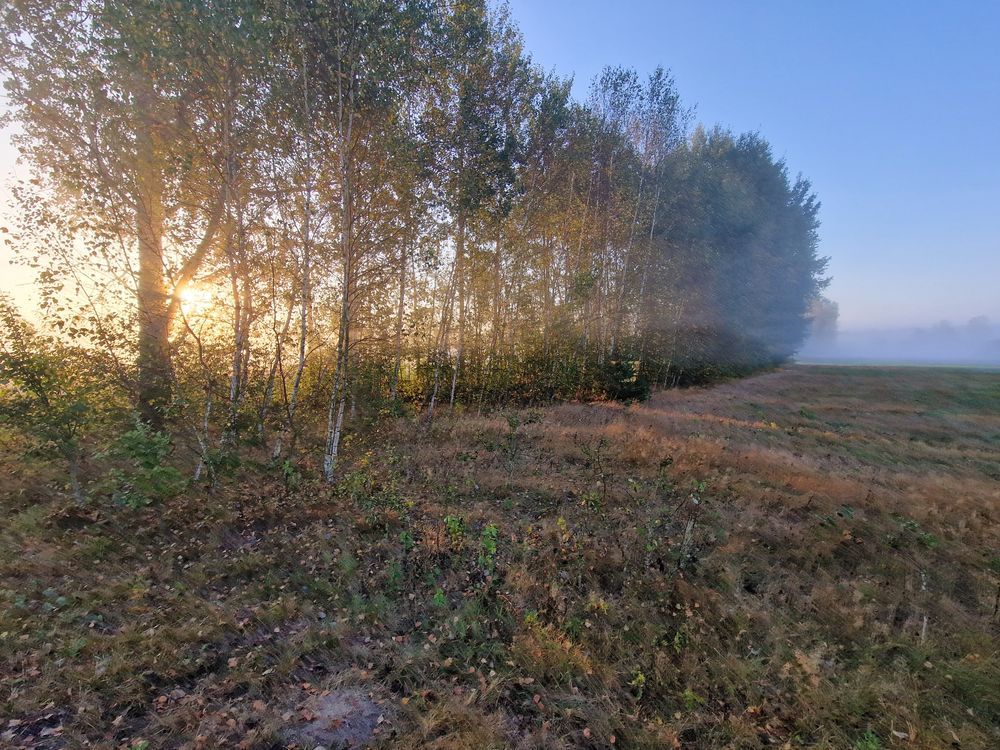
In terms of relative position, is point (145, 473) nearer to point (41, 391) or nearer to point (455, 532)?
point (41, 391)

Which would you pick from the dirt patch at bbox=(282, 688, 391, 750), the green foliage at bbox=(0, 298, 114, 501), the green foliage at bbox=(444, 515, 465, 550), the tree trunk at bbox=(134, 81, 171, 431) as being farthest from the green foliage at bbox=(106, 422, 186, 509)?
the dirt patch at bbox=(282, 688, 391, 750)

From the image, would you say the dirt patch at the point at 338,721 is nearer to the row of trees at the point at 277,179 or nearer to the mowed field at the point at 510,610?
the mowed field at the point at 510,610

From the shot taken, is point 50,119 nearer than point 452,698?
No

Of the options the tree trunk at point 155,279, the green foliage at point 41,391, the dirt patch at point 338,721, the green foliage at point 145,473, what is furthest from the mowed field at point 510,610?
the tree trunk at point 155,279

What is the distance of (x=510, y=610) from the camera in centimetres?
448

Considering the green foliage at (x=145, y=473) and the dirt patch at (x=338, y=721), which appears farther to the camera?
the green foliage at (x=145, y=473)

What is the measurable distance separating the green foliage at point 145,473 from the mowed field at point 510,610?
314mm

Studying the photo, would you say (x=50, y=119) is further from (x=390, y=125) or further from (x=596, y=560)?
(x=596, y=560)

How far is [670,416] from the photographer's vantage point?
1326 cm

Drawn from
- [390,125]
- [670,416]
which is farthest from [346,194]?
[670,416]

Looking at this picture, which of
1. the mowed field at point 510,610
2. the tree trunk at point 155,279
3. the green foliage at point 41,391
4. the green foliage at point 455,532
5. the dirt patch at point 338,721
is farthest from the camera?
the tree trunk at point 155,279

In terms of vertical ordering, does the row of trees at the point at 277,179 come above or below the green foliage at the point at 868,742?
above

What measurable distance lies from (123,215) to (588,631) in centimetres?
984

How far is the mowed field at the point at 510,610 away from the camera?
3.23m
